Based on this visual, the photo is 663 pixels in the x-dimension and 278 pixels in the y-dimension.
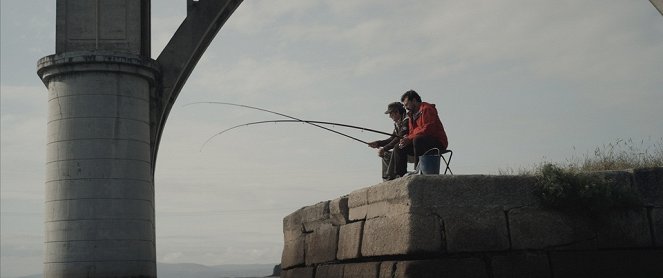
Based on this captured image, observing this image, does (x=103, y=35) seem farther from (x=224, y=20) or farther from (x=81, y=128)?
(x=224, y=20)

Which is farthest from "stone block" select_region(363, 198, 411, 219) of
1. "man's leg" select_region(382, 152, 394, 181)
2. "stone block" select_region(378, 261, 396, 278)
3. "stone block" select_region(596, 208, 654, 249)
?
"stone block" select_region(596, 208, 654, 249)

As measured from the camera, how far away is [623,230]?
6.90 m

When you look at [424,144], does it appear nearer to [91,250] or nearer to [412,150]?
[412,150]

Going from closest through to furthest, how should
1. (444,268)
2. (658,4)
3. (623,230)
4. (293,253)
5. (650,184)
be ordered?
(444,268) < (623,230) < (650,184) < (293,253) < (658,4)

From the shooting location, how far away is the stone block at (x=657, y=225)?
6.93 meters

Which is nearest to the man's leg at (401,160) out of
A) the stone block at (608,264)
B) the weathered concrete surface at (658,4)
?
the stone block at (608,264)

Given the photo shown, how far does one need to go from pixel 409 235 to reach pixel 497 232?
0.72m

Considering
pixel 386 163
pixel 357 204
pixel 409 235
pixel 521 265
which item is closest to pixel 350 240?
pixel 357 204

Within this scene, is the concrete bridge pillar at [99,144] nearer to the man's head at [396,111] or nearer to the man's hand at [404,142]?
the man's head at [396,111]

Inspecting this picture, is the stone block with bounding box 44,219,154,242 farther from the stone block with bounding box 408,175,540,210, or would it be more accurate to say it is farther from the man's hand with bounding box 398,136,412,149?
the stone block with bounding box 408,175,540,210

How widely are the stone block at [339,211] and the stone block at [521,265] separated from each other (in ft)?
5.48

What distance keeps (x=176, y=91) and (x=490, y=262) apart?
29.7 feet

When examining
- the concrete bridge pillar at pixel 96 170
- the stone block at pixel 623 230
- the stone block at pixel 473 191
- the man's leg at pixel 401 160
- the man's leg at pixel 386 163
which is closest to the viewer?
the stone block at pixel 473 191

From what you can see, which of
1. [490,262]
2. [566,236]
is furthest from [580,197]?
[490,262]
